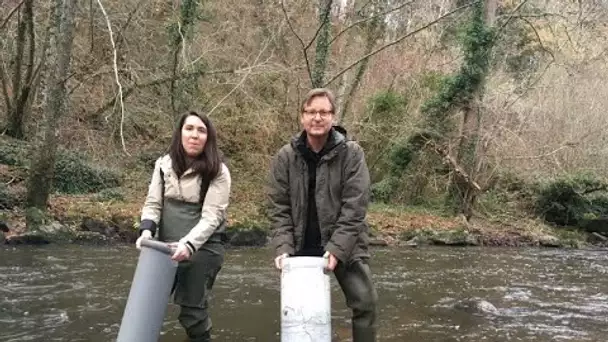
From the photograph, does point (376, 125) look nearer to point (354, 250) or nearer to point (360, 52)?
point (360, 52)

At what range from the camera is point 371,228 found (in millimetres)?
16000

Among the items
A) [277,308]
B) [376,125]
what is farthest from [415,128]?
[277,308]

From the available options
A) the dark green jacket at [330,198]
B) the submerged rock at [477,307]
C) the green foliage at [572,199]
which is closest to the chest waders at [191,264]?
the dark green jacket at [330,198]

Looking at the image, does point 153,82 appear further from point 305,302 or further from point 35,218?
point 305,302

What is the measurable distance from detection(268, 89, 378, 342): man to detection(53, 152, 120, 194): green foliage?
12090 millimetres

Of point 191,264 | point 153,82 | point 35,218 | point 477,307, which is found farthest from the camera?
point 153,82

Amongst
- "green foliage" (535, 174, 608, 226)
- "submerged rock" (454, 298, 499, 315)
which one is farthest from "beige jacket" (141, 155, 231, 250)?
"green foliage" (535, 174, 608, 226)

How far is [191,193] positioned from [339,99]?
14913 millimetres

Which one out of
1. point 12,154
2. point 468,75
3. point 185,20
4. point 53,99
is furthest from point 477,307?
point 468,75

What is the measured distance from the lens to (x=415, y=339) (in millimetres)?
6168

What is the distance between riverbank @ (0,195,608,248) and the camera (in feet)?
39.1

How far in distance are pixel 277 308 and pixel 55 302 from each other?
2313mm

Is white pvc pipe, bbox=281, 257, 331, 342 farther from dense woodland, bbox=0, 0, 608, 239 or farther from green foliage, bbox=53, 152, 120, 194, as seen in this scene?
green foliage, bbox=53, 152, 120, 194

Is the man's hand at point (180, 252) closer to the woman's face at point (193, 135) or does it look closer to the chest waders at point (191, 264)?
the chest waders at point (191, 264)
